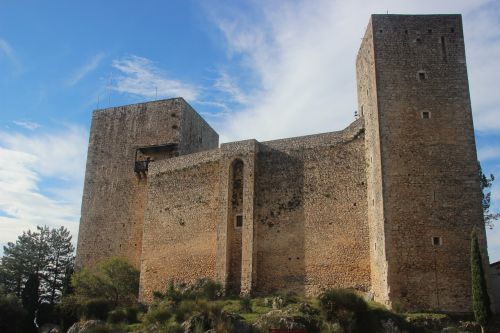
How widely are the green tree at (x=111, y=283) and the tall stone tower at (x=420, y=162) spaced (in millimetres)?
13715

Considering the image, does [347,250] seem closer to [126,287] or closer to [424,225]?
[424,225]

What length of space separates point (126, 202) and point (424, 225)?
62.1 ft

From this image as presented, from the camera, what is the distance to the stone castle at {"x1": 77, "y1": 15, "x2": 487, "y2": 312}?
20469 mm

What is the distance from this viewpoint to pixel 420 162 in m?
21.2

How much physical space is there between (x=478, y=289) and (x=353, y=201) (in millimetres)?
6688

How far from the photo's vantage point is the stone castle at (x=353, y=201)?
20.5 meters

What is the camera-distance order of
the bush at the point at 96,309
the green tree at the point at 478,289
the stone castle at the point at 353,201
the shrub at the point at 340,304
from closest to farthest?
the green tree at the point at 478,289
the shrub at the point at 340,304
the stone castle at the point at 353,201
the bush at the point at 96,309

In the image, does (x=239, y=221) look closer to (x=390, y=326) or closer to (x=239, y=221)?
(x=239, y=221)

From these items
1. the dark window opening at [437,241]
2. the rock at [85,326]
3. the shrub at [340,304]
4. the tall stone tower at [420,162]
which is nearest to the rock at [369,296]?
the tall stone tower at [420,162]

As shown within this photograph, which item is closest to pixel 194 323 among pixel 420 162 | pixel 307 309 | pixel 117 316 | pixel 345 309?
pixel 307 309

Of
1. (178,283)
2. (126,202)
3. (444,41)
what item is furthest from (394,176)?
(126,202)

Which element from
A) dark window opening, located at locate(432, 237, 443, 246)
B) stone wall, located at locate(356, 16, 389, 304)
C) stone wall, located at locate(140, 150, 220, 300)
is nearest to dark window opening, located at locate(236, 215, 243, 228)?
stone wall, located at locate(140, 150, 220, 300)

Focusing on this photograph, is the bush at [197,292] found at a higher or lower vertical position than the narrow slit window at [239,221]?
lower

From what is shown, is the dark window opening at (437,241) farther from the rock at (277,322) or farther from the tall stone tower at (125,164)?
the tall stone tower at (125,164)
